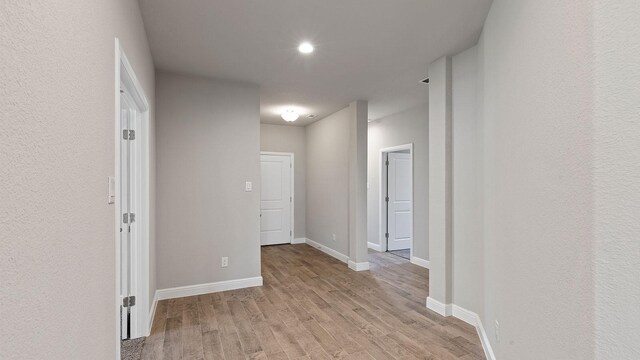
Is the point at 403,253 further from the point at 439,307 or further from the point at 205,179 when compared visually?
the point at 205,179

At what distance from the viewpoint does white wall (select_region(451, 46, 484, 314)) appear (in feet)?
8.96

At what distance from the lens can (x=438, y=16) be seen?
2328 millimetres

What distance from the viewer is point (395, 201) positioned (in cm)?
605

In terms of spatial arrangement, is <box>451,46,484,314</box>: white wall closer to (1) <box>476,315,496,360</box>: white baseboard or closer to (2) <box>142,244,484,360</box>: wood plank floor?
(1) <box>476,315,496,360</box>: white baseboard

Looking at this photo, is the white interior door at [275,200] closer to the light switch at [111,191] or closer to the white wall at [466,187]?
the white wall at [466,187]

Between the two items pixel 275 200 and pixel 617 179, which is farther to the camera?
pixel 275 200

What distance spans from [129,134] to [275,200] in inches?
159

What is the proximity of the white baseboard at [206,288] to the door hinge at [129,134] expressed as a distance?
5.91ft

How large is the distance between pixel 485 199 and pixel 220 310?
9.02 ft

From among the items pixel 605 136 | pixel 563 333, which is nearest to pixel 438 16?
pixel 605 136

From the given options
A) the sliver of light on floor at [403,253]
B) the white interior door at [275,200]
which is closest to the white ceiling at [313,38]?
the white interior door at [275,200]

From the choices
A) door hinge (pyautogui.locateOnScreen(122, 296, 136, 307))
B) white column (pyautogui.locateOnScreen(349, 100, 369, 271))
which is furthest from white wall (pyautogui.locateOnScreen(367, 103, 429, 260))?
door hinge (pyautogui.locateOnScreen(122, 296, 136, 307))

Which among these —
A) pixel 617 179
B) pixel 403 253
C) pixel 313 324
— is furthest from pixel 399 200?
pixel 617 179

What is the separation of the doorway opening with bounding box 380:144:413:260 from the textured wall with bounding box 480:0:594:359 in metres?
3.78
